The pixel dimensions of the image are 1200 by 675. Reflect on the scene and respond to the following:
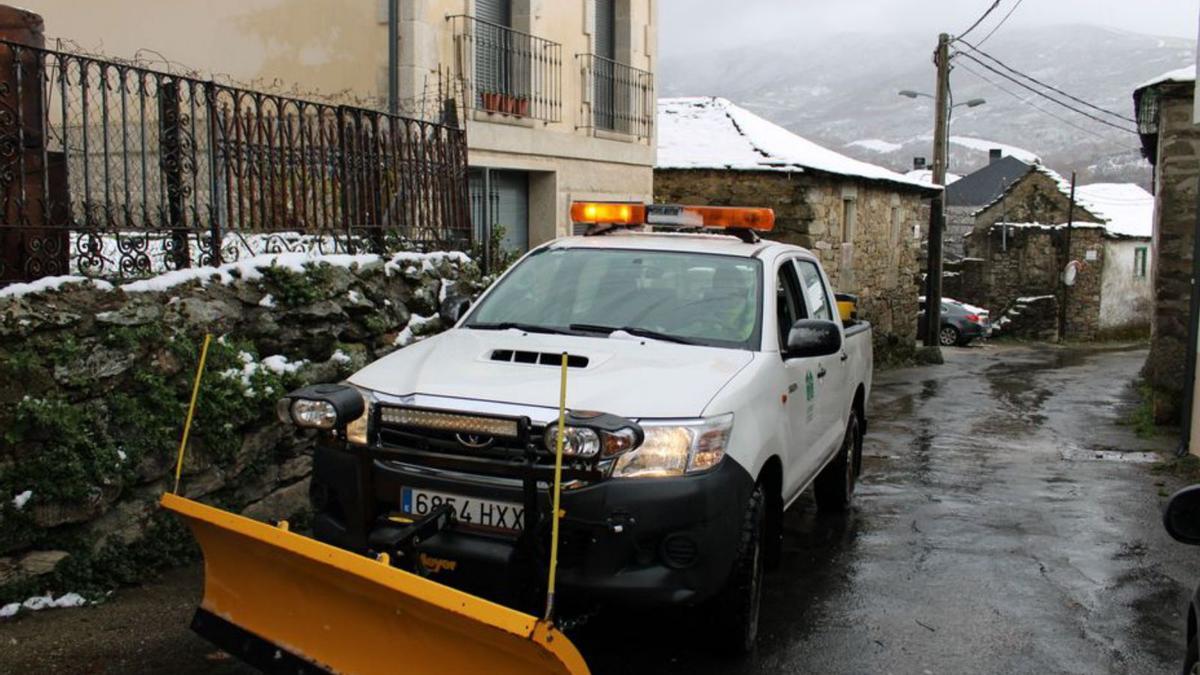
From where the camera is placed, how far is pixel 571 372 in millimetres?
4590

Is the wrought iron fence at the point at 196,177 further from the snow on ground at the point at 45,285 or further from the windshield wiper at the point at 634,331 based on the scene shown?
the windshield wiper at the point at 634,331

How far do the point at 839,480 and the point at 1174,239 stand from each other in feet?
22.9

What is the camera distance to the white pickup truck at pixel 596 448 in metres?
3.99

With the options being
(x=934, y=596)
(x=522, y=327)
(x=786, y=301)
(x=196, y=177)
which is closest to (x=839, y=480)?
(x=934, y=596)

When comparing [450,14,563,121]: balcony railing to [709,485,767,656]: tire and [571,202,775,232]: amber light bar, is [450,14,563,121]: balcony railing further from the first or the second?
[709,485,767,656]: tire

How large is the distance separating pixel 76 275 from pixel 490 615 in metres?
3.59

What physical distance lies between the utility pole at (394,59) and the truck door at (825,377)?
17.7 feet

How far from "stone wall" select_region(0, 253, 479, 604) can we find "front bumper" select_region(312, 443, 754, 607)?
165 cm

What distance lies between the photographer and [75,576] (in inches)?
198

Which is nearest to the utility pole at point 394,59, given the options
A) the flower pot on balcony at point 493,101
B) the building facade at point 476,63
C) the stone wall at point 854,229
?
the building facade at point 476,63

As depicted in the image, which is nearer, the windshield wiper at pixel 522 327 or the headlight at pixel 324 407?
the headlight at pixel 324 407

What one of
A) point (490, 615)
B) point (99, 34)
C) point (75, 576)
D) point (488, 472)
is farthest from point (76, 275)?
point (99, 34)

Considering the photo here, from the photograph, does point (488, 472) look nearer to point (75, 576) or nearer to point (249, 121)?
point (75, 576)

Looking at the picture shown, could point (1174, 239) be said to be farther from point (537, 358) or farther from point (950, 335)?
point (950, 335)
